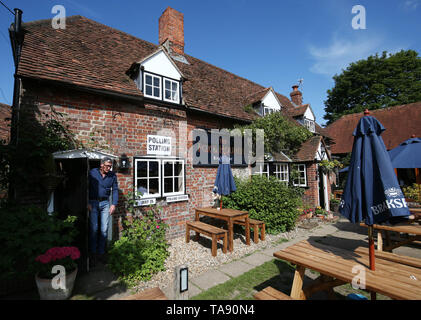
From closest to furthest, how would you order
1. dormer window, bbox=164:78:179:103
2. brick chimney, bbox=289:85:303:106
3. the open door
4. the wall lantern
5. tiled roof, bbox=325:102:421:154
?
the open door, the wall lantern, dormer window, bbox=164:78:179:103, tiled roof, bbox=325:102:421:154, brick chimney, bbox=289:85:303:106

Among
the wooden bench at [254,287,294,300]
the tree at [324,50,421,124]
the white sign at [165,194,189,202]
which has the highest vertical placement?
the tree at [324,50,421,124]

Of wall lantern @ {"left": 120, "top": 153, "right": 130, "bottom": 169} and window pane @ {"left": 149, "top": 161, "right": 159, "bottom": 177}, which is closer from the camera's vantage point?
wall lantern @ {"left": 120, "top": 153, "right": 130, "bottom": 169}

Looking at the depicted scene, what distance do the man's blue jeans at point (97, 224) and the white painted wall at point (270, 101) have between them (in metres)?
9.30

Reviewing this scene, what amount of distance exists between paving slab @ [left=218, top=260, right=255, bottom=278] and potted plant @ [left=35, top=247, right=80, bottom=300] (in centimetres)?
295

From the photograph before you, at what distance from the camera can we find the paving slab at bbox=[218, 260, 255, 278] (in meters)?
4.34

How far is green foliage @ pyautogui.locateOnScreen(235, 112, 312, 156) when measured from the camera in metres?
9.16

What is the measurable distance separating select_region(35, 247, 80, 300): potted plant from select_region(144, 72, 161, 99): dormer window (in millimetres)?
5042

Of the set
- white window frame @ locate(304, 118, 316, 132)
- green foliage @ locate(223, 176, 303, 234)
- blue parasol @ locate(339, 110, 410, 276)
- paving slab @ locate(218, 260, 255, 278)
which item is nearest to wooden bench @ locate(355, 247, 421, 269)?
blue parasol @ locate(339, 110, 410, 276)

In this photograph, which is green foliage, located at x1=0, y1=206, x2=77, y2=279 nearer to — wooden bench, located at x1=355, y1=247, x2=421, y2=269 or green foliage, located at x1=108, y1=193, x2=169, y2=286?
green foliage, located at x1=108, y1=193, x2=169, y2=286

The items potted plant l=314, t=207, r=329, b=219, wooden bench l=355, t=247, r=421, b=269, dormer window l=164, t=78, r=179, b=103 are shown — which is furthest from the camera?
potted plant l=314, t=207, r=329, b=219

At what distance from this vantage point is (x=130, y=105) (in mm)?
6270

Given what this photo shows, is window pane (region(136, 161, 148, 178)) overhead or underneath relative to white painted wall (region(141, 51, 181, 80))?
underneath

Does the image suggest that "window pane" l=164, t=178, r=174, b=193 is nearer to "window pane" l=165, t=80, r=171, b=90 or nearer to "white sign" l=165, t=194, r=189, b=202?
"white sign" l=165, t=194, r=189, b=202

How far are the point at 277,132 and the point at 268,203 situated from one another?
379 cm
